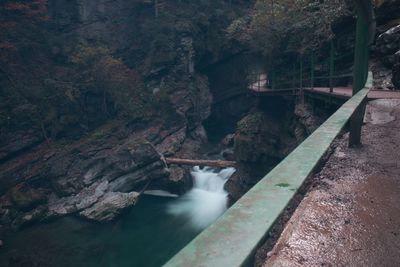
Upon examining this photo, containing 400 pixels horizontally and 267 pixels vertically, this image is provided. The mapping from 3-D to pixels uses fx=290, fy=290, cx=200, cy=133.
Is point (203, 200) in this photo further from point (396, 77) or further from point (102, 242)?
A: point (396, 77)

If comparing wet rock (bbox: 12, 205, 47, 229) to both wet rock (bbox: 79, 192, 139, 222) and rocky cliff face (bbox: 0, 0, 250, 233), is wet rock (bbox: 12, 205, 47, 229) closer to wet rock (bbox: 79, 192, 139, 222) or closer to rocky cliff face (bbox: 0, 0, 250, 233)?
rocky cliff face (bbox: 0, 0, 250, 233)

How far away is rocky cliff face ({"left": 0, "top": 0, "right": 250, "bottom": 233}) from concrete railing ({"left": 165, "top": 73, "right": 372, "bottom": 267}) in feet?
43.5

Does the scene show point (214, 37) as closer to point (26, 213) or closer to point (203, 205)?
point (203, 205)

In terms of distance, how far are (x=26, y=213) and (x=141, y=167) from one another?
19.7 feet

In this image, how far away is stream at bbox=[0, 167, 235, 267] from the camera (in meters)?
10.9

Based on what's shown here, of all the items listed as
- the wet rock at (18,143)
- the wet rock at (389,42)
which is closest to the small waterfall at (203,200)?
the wet rock at (389,42)

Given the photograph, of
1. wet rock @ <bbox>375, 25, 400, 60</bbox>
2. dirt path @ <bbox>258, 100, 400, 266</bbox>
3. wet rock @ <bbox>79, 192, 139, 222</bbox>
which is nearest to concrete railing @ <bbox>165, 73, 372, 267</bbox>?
dirt path @ <bbox>258, 100, 400, 266</bbox>

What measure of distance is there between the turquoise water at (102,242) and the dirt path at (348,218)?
387 inches

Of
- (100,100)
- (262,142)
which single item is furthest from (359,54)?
(100,100)

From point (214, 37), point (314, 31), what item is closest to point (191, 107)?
point (214, 37)

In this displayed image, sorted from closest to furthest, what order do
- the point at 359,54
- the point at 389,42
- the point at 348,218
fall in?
the point at 348,218
the point at 359,54
the point at 389,42

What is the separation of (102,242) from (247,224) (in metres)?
12.4

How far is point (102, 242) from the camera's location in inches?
463

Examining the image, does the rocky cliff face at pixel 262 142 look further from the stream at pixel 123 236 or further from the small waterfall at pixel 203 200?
the stream at pixel 123 236
